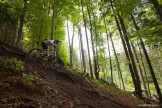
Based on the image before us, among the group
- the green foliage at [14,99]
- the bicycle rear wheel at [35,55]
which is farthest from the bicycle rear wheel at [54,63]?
the green foliage at [14,99]

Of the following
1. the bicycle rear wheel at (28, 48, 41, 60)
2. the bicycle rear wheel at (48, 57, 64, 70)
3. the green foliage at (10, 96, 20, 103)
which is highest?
the bicycle rear wheel at (28, 48, 41, 60)

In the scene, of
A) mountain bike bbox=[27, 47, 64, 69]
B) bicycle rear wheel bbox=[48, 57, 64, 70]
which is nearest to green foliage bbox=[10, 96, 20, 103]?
mountain bike bbox=[27, 47, 64, 69]

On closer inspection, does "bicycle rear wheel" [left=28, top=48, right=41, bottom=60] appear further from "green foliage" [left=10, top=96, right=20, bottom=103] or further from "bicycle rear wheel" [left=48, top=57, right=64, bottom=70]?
"green foliage" [left=10, top=96, right=20, bottom=103]

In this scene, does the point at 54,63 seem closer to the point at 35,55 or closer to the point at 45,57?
the point at 45,57

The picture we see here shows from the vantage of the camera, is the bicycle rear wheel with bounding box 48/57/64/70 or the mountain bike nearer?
the mountain bike

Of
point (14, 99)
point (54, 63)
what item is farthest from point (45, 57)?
point (14, 99)

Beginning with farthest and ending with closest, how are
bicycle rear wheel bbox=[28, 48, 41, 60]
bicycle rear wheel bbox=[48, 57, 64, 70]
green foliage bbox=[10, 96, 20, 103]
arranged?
1. bicycle rear wheel bbox=[48, 57, 64, 70]
2. bicycle rear wheel bbox=[28, 48, 41, 60]
3. green foliage bbox=[10, 96, 20, 103]

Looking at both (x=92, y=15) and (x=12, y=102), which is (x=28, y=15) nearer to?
(x=92, y=15)

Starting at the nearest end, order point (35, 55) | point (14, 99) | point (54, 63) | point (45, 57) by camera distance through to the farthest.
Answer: point (14, 99) < point (35, 55) < point (45, 57) < point (54, 63)

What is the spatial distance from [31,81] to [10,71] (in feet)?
3.59

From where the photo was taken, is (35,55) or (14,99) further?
(35,55)

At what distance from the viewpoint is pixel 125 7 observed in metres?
12.3

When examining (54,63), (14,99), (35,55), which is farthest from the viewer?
(54,63)

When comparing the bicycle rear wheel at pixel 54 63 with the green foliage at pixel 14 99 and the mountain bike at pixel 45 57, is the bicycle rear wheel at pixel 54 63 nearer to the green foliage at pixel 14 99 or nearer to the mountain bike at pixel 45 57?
the mountain bike at pixel 45 57
